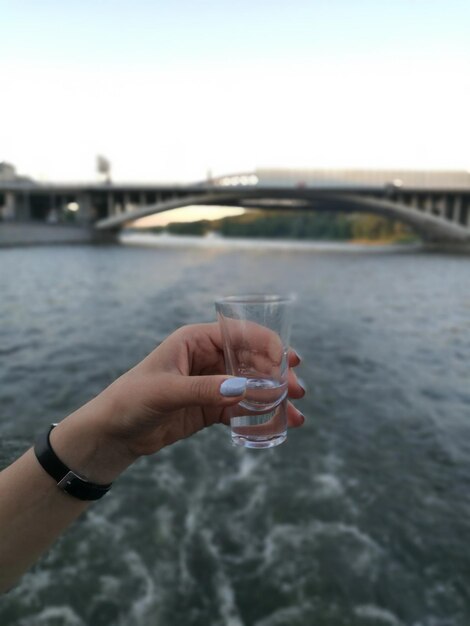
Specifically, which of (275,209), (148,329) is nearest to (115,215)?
(275,209)

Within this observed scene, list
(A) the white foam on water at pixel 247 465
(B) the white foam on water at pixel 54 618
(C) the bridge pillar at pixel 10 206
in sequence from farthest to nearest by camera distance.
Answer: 1. (C) the bridge pillar at pixel 10 206
2. (A) the white foam on water at pixel 247 465
3. (B) the white foam on water at pixel 54 618

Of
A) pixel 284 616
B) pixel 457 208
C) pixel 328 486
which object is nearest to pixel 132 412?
pixel 284 616

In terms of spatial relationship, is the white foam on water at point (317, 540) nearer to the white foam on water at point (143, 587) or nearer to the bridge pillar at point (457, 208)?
the white foam on water at point (143, 587)

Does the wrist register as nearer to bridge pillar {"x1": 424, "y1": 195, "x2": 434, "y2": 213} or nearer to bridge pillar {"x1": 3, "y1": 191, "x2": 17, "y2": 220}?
bridge pillar {"x1": 424, "y1": 195, "x2": 434, "y2": 213}

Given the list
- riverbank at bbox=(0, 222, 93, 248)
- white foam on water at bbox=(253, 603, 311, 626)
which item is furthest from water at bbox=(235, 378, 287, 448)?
riverbank at bbox=(0, 222, 93, 248)

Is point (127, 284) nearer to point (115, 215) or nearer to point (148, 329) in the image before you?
point (148, 329)

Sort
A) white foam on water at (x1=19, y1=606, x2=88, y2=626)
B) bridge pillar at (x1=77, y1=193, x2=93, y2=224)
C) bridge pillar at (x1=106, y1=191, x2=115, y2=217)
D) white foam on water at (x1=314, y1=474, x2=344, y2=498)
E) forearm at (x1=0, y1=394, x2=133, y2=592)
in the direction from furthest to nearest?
bridge pillar at (x1=77, y1=193, x2=93, y2=224), bridge pillar at (x1=106, y1=191, x2=115, y2=217), white foam on water at (x1=314, y1=474, x2=344, y2=498), white foam on water at (x1=19, y1=606, x2=88, y2=626), forearm at (x1=0, y1=394, x2=133, y2=592)

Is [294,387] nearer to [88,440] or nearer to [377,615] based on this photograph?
[88,440]

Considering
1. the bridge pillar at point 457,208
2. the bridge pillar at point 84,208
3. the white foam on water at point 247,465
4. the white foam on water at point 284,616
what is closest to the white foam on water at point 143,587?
the white foam on water at point 284,616

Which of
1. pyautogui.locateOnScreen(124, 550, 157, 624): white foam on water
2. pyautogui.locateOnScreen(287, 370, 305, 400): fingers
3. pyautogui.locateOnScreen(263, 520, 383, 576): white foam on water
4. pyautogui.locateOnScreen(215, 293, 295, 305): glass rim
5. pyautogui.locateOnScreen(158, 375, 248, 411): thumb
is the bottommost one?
pyautogui.locateOnScreen(124, 550, 157, 624): white foam on water
